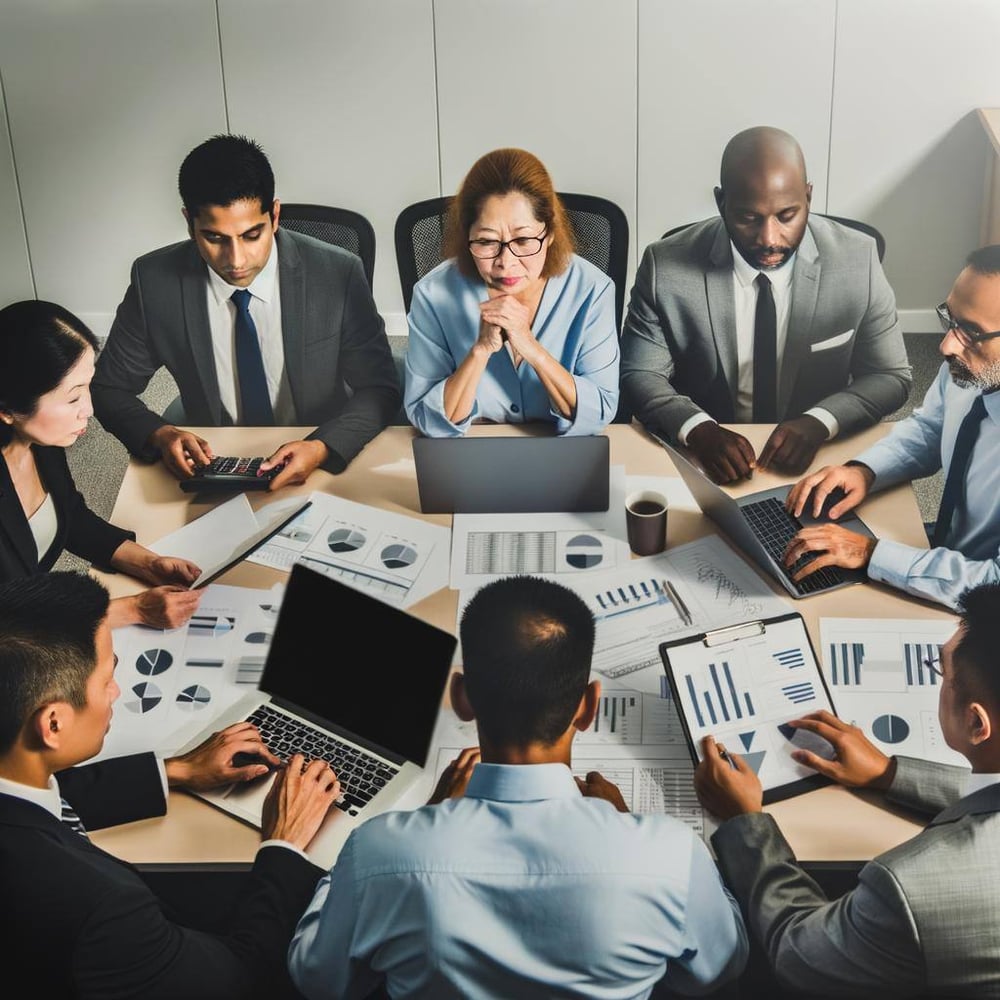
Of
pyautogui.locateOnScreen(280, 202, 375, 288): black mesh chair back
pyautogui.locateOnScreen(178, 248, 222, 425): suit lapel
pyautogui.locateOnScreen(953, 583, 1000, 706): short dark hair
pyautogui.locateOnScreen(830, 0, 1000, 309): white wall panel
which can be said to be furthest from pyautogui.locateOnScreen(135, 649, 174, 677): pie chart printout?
pyautogui.locateOnScreen(830, 0, 1000, 309): white wall panel

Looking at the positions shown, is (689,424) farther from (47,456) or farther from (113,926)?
(113,926)

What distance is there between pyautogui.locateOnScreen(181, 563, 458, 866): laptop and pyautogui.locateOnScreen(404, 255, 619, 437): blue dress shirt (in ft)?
2.40

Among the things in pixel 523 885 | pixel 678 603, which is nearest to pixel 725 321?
pixel 678 603

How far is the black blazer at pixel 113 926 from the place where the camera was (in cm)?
156

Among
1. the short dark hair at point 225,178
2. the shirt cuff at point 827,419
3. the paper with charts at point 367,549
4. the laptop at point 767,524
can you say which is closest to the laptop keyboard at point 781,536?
the laptop at point 767,524

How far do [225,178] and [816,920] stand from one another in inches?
79.7

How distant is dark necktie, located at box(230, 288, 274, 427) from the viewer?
2904 millimetres

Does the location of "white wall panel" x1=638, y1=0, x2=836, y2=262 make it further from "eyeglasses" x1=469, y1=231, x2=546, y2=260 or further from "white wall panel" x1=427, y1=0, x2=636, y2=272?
"eyeglasses" x1=469, y1=231, x2=546, y2=260

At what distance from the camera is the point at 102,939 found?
1.56 metres

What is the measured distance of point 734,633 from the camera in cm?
198

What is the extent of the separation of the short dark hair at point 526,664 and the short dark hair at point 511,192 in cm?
117

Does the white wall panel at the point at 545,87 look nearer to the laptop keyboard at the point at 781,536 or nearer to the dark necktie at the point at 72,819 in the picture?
the laptop keyboard at the point at 781,536

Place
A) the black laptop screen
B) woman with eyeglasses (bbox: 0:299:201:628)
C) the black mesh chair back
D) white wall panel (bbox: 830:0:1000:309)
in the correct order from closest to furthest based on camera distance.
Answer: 1. the black laptop screen
2. woman with eyeglasses (bbox: 0:299:201:628)
3. the black mesh chair back
4. white wall panel (bbox: 830:0:1000:309)

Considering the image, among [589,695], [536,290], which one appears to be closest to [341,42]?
[536,290]
